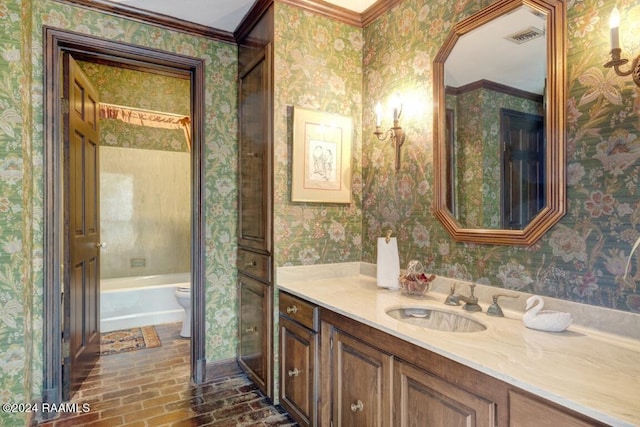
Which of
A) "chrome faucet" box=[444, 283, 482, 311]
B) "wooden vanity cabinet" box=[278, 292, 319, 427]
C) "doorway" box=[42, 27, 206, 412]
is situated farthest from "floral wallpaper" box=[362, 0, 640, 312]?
"doorway" box=[42, 27, 206, 412]

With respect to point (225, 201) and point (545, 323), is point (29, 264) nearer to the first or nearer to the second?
point (225, 201)

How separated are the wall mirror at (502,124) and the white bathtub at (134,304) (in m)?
3.10

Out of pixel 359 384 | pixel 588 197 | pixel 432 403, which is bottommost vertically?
pixel 359 384

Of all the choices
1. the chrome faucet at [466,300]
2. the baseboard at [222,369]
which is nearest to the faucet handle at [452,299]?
the chrome faucet at [466,300]

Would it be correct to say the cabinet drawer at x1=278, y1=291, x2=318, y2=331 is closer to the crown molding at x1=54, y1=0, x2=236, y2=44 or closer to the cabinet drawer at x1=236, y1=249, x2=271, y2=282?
the cabinet drawer at x1=236, y1=249, x2=271, y2=282

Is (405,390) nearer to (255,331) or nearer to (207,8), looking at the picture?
(255,331)

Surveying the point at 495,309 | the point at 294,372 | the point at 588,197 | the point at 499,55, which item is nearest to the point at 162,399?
the point at 294,372

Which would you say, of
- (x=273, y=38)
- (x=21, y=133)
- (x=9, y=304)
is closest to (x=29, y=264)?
(x=9, y=304)

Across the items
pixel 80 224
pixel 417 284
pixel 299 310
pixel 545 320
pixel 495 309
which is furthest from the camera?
pixel 80 224

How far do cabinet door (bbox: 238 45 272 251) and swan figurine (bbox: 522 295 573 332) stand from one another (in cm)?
145

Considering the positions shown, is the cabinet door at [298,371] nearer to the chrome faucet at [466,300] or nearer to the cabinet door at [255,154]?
the cabinet door at [255,154]

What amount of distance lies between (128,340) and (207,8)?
9.92 ft

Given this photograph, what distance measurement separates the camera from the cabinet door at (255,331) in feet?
7.54

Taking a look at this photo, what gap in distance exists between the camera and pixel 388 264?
2.04 meters
